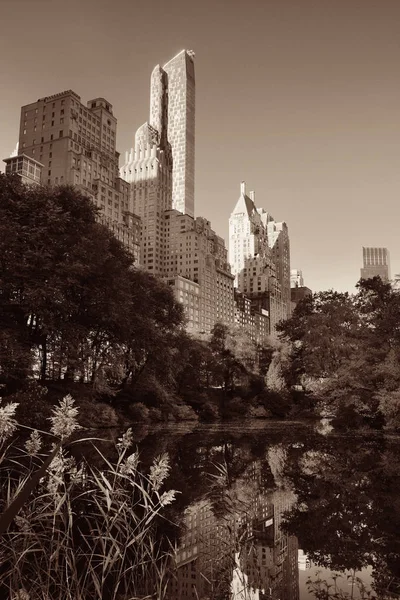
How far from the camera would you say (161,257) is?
17575 cm

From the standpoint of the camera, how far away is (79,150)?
12519 cm

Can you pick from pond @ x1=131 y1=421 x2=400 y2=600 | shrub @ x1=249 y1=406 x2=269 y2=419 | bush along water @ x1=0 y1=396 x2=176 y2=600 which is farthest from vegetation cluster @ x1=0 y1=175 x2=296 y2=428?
bush along water @ x1=0 y1=396 x2=176 y2=600

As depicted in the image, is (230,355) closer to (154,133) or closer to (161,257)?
(161,257)

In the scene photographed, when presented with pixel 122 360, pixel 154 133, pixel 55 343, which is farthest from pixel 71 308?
pixel 154 133

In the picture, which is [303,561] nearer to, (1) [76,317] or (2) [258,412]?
(1) [76,317]

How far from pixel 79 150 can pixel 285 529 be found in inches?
5010

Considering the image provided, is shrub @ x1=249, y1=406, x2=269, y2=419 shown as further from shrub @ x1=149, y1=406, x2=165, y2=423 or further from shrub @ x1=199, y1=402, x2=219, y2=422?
shrub @ x1=149, y1=406, x2=165, y2=423

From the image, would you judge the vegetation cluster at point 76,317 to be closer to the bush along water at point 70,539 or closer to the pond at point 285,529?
the pond at point 285,529

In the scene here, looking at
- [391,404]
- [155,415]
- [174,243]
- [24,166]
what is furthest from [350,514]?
[174,243]

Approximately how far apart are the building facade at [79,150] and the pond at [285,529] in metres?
110

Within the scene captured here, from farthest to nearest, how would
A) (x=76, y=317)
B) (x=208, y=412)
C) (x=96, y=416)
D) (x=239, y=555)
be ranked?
(x=208, y=412) < (x=76, y=317) < (x=96, y=416) < (x=239, y=555)

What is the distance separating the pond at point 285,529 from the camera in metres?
5.79

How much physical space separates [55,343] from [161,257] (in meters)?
145

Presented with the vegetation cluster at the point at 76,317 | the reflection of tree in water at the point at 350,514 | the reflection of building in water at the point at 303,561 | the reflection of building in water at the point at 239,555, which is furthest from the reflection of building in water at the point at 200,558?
the vegetation cluster at the point at 76,317
